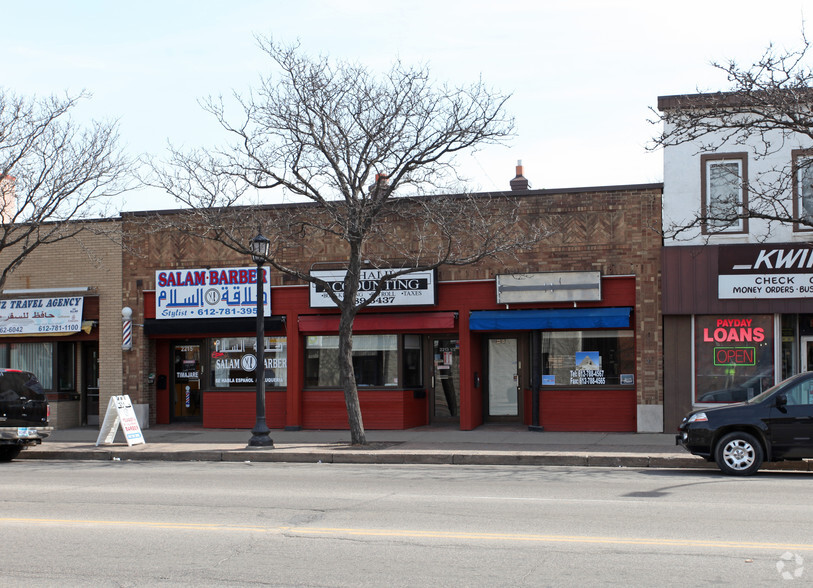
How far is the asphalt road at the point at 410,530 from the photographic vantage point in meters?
7.11

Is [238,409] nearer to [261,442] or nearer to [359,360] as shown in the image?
[359,360]

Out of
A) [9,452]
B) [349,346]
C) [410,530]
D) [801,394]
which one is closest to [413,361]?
[349,346]

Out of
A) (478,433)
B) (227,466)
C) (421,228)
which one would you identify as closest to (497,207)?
(421,228)

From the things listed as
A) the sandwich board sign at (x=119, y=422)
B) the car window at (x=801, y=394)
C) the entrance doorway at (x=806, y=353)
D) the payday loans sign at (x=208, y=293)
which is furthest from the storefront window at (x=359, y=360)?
the car window at (x=801, y=394)

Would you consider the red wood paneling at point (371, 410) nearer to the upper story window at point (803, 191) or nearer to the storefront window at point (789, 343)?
the storefront window at point (789, 343)

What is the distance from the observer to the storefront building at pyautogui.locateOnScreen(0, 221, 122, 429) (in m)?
22.7

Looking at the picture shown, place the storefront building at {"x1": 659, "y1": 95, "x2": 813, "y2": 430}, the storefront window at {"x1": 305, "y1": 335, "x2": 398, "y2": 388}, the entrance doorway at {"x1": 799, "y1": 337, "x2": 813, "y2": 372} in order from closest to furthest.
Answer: the storefront building at {"x1": 659, "y1": 95, "x2": 813, "y2": 430} < the entrance doorway at {"x1": 799, "y1": 337, "x2": 813, "y2": 372} < the storefront window at {"x1": 305, "y1": 335, "x2": 398, "y2": 388}

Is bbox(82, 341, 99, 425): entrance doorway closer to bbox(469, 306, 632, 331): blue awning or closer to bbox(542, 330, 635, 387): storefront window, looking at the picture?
bbox(469, 306, 632, 331): blue awning

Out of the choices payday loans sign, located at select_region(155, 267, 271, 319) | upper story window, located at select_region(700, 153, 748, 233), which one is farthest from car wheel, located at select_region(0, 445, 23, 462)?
upper story window, located at select_region(700, 153, 748, 233)

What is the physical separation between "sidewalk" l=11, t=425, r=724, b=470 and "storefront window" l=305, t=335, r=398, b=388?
1.33 m

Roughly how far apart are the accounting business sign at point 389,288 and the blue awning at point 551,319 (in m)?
1.23

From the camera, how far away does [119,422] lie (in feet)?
61.4

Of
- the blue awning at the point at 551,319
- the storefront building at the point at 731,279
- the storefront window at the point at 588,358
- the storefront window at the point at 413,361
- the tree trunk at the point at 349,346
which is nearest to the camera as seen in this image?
the tree trunk at the point at 349,346

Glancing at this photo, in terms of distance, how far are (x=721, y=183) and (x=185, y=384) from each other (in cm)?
1429
